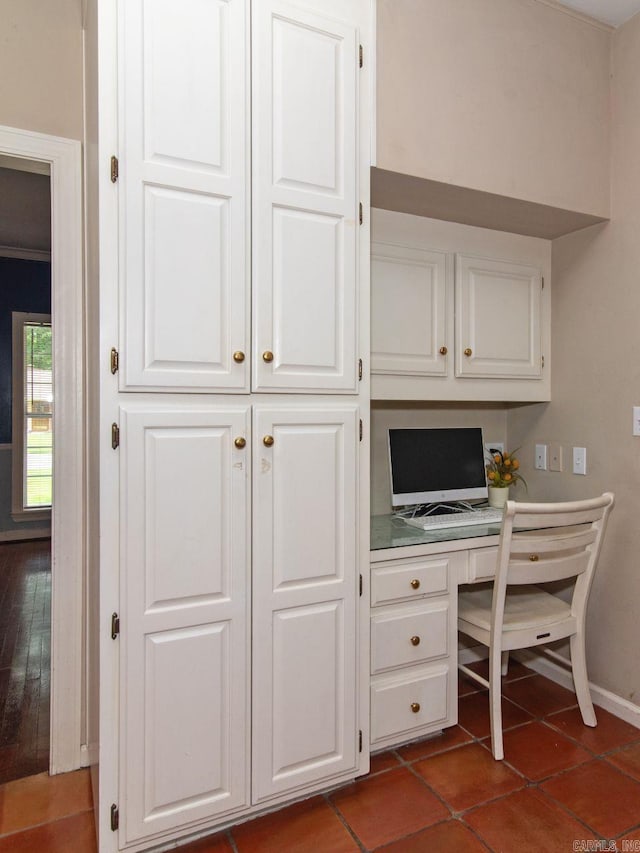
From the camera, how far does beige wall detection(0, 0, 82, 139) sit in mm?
1812

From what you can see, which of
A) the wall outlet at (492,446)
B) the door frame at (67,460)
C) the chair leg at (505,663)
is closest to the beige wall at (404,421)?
the wall outlet at (492,446)

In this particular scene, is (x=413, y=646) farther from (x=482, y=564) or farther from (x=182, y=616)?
(x=182, y=616)

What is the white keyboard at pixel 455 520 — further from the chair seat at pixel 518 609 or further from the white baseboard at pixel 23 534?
the white baseboard at pixel 23 534

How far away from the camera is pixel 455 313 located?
245 cm

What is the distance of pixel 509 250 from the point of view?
2.59 metres

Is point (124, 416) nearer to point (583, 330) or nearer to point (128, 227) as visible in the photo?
point (128, 227)

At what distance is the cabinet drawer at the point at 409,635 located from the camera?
77.4 inches

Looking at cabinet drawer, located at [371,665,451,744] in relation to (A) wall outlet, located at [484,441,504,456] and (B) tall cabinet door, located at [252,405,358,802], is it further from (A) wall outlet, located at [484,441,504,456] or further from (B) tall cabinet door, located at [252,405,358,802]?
(A) wall outlet, located at [484,441,504,456]

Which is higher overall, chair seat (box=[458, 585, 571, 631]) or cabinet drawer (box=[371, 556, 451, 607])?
cabinet drawer (box=[371, 556, 451, 607])

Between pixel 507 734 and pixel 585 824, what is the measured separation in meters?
0.50

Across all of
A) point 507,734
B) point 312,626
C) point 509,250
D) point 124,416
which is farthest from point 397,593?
point 509,250

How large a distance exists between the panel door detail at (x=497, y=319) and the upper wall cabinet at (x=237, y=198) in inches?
34.6

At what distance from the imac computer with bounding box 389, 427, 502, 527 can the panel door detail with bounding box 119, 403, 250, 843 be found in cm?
104

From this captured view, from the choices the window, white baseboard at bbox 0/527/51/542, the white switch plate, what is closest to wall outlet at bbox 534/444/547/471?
the white switch plate
